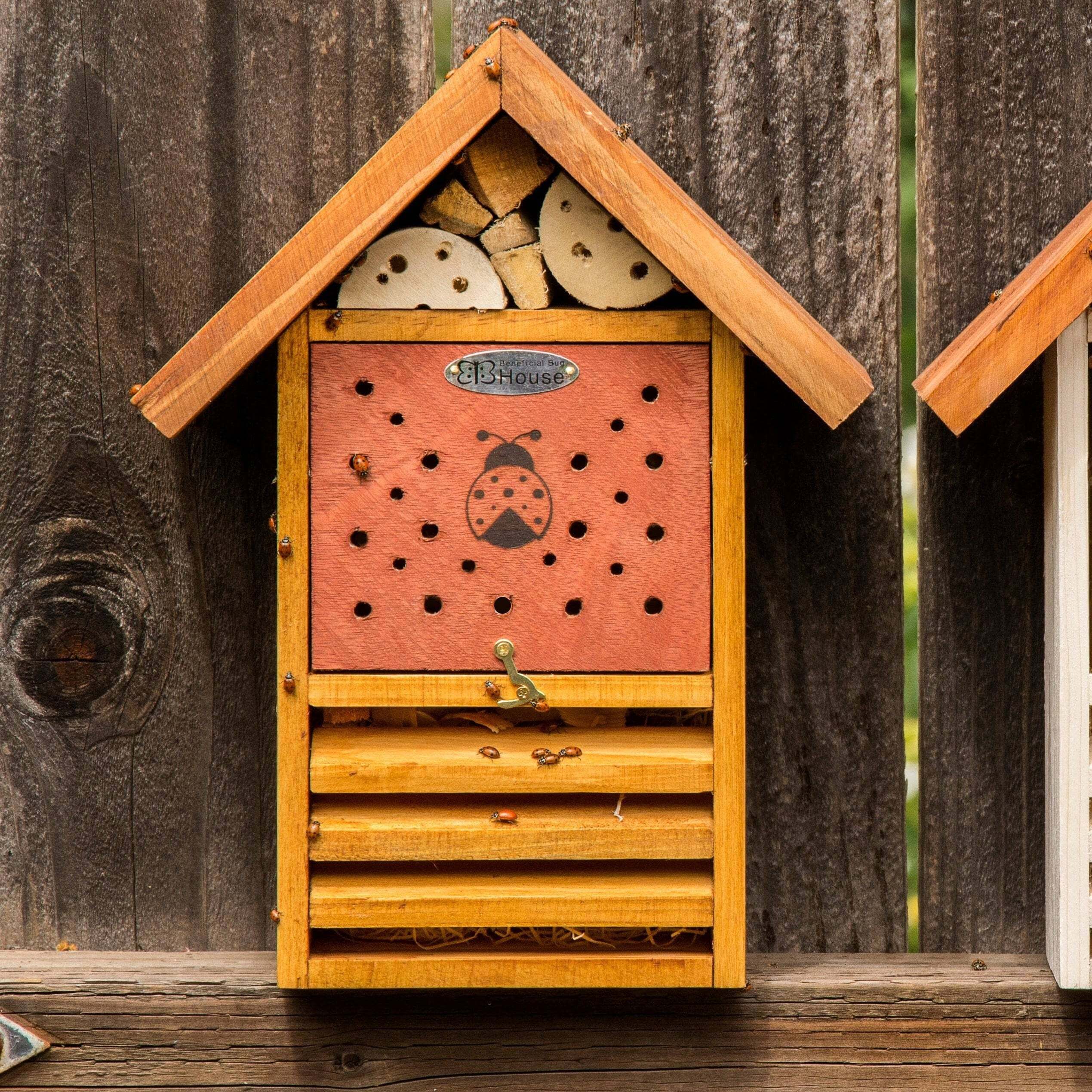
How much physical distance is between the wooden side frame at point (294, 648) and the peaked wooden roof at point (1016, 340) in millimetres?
613

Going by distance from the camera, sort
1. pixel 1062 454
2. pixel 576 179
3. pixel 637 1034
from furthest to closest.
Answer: pixel 637 1034 < pixel 1062 454 < pixel 576 179

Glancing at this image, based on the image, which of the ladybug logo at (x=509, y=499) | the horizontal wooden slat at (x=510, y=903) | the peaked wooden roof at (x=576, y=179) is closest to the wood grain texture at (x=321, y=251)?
the peaked wooden roof at (x=576, y=179)

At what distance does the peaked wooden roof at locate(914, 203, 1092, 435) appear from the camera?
3.46ft

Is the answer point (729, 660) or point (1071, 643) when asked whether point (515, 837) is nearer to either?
point (729, 660)

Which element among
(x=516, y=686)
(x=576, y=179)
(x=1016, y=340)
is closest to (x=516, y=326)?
(x=576, y=179)

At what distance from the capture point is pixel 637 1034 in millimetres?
1267

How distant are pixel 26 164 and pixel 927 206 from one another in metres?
1.06

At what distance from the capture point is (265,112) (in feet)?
4.29

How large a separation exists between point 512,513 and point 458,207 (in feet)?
1.00

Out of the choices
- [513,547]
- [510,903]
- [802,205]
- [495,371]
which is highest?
[802,205]

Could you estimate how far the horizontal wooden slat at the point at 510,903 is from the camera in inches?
44.0

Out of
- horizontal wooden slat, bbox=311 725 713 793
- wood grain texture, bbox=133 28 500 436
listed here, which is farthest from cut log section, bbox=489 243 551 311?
horizontal wooden slat, bbox=311 725 713 793

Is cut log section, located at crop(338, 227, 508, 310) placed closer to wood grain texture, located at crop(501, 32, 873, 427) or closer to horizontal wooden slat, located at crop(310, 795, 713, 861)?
wood grain texture, located at crop(501, 32, 873, 427)

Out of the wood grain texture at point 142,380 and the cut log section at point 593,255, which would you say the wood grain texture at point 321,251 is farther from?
the wood grain texture at point 142,380
